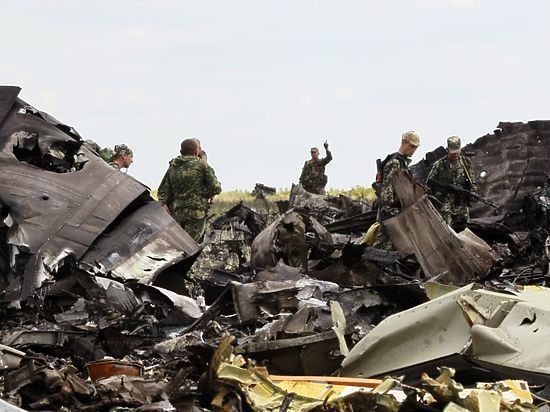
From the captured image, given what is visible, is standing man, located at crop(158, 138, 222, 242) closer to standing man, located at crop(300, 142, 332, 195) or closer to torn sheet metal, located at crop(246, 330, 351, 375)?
torn sheet metal, located at crop(246, 330, 351, 375)

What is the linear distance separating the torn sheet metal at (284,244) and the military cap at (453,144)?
220cm

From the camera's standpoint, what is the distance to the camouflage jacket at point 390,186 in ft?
34.0

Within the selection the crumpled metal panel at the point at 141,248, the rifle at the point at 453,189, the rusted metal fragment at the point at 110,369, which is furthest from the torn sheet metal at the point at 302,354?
the rifle at the point at 453,189

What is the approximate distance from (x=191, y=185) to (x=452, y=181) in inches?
107

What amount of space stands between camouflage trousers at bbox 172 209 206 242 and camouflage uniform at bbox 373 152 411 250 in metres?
2.27

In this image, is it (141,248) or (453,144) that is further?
(453,144)

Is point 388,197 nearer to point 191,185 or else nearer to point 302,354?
point 191,185

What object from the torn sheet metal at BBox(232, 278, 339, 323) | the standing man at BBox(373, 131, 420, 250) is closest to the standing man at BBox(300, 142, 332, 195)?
the standing man at BBox(373, 131, 420, 250)

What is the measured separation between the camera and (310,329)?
273 inches

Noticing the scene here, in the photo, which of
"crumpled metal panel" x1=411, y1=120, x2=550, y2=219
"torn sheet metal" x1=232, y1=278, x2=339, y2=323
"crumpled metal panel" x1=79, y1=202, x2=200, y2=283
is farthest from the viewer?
"crumpled metal panel" x1=411, y1=120, x2=550, y2=219

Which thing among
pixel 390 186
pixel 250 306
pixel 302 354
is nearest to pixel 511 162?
pixel 390 186

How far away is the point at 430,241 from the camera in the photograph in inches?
389

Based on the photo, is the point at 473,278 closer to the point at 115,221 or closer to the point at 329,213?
the point at 115,221

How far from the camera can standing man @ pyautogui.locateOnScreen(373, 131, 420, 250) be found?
10414 mm
